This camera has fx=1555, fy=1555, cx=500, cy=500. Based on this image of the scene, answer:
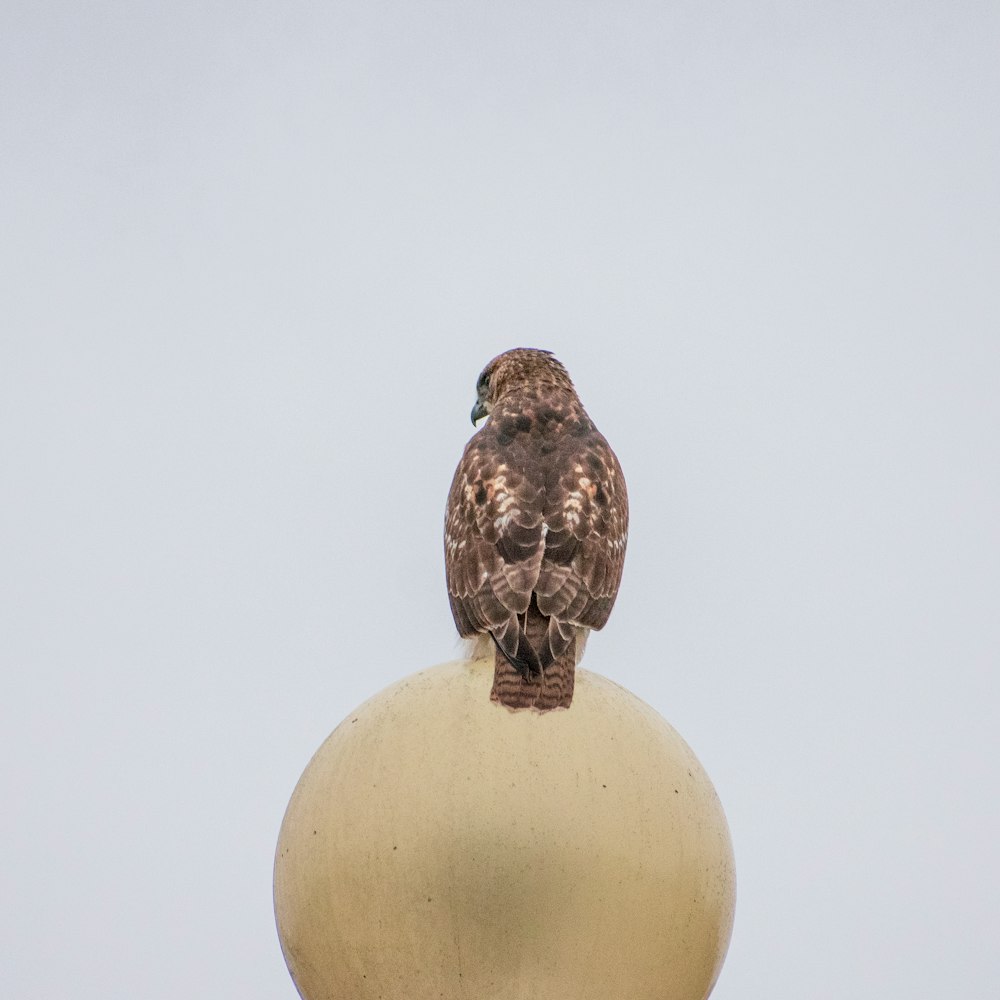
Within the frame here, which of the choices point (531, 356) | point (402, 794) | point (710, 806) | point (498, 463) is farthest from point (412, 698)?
point (531, 356)

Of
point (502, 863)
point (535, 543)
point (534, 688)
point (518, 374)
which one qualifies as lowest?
point (502, 863)

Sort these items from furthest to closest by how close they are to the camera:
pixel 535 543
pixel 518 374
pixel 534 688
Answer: pixel 518 374 → pixel 535 543 → pixel 534 688

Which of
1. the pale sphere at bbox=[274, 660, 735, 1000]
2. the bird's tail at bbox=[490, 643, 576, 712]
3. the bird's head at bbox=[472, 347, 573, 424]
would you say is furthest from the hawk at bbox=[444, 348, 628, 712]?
the bird's head at bbox=[472, 347, 573, 424]

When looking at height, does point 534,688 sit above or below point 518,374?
below

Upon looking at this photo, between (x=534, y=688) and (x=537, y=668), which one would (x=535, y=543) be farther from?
(x=534, y=688)

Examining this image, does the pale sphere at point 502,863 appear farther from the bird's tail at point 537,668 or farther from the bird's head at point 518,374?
the bird's head at point 518,374

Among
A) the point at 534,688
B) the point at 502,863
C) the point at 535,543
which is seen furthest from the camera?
the point at 535,543

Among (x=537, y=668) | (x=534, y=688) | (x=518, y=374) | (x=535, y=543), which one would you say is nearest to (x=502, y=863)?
(x=534, y=688)
